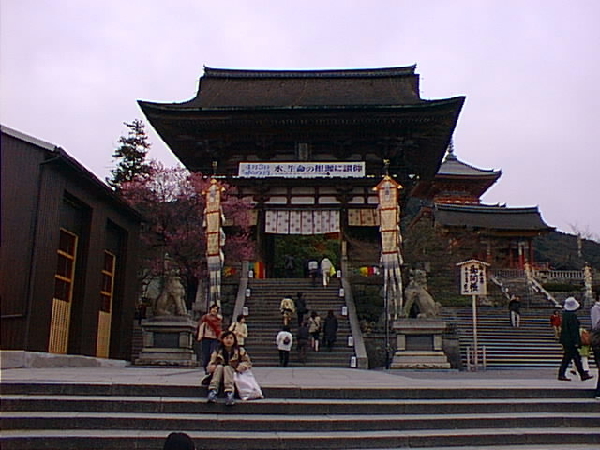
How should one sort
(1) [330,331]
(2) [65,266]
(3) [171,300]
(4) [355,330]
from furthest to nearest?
1. (4) [355,330]
2. (1) [330,331]
3. (3) [171,300]
4. (2) [65,266]

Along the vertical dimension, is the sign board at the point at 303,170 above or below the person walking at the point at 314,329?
above

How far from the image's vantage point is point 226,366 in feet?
27.0

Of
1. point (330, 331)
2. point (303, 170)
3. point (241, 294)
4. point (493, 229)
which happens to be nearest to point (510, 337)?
point (330, 331)

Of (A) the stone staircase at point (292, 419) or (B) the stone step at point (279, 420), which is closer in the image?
(A) the stone staircase at point (292, 419)

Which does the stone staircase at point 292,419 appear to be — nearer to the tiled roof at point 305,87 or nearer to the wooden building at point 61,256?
the wooden building at point 61,256

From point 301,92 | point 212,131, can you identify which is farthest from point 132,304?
point 301,92

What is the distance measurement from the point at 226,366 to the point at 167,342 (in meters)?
8.79

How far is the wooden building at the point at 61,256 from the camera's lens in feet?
36.2

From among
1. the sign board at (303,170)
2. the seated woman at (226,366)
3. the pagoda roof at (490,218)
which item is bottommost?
the seated woman at (226,366)

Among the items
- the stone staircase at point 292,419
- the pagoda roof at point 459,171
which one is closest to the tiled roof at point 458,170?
the pagoda roof at point 459,171

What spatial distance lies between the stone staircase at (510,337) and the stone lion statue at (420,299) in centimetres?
205

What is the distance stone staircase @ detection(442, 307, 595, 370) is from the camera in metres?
18.9

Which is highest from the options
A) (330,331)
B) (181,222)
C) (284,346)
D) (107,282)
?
(181,222)

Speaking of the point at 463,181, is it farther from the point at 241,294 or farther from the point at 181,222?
the point at 241,294
